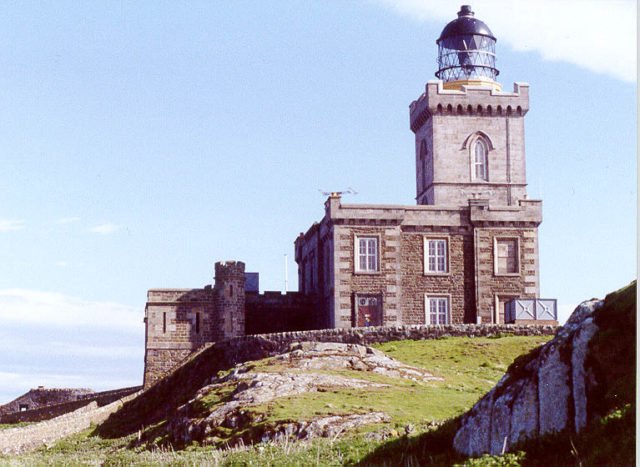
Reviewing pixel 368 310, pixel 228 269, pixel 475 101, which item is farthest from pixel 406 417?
pixel 475 101

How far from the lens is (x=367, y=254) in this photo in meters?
45.8

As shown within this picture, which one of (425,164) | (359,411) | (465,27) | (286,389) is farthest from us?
(465,27)

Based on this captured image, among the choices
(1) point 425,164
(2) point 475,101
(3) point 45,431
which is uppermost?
(2) point 475,101

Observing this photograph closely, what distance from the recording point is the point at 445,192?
169 feet

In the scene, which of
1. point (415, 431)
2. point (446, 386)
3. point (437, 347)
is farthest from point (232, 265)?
point (415, 431)

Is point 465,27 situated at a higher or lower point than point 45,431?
higher

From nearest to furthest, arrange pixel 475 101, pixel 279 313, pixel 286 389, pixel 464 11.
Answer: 1. pixel 286 389
2. pixel 279 313
3. pixel 475 101
4. pixel 464 11

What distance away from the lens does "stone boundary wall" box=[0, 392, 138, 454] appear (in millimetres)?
32750

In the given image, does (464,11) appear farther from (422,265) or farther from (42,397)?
(42,397)

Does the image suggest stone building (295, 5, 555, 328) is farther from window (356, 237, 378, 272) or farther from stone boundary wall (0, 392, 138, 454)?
stone boundary wall (0, 392, 138, 454)

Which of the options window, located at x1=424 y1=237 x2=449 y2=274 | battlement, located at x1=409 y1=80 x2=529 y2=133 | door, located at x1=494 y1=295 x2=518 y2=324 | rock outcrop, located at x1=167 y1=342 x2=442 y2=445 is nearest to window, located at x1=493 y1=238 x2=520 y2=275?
door, located at x1=494 y1=295 x2=518 y2=324

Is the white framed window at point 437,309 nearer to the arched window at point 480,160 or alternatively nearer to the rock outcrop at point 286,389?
the arched window at point 480,160

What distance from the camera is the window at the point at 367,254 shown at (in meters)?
45.7

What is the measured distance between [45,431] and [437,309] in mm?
19119
